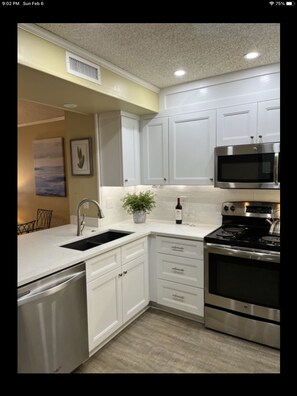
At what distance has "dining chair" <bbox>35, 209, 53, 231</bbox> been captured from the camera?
4422 millimetres

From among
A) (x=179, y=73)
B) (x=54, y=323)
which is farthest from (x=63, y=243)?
(x=179, y=73)

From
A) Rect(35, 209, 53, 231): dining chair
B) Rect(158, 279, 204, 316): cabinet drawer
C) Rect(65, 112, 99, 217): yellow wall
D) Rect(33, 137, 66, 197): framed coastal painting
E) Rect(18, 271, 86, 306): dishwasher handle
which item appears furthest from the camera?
Rect(35, 209, 53, 231): dining chair

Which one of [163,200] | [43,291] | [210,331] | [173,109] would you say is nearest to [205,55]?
[173,109]

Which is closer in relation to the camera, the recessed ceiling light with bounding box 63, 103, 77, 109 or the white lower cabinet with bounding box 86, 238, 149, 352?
the white lower cabinet with bounding box 86, 238, 149, 352

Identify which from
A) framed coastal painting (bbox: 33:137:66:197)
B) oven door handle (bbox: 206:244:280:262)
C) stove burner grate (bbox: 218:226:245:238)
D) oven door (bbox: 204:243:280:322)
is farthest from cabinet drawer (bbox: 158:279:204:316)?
framed coastal painting (bbox: 33:137:66:197)

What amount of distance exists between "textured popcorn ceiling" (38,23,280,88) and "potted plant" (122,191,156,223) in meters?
1.31

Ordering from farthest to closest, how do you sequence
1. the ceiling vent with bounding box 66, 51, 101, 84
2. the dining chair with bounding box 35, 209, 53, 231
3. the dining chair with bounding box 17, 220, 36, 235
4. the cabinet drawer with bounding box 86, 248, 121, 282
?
1. the dining chair with bounding box 35, 209, 53, 231
2. the dining chair with bounding box 17, 220, 36, 235
3. the cabinet drawer with bounding box 86, 248, 121, 282
4. the ceiling vent with bounding box 66, 51, 101, 84

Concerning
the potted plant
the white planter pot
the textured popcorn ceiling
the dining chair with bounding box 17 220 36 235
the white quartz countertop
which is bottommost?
the dining chair with bounding box 17 220 36 235

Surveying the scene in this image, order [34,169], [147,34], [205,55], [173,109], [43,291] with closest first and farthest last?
1. [43,291]
2. [147,34]
3. [205,55]
4. [173,109]
5. [34,169]

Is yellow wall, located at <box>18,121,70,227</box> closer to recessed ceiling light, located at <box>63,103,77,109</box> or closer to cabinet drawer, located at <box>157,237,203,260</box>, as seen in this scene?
recessed ceiling light, located at <box>63,103,77,109</box>

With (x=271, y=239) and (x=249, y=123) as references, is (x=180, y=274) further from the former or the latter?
(x=249, y=123)
